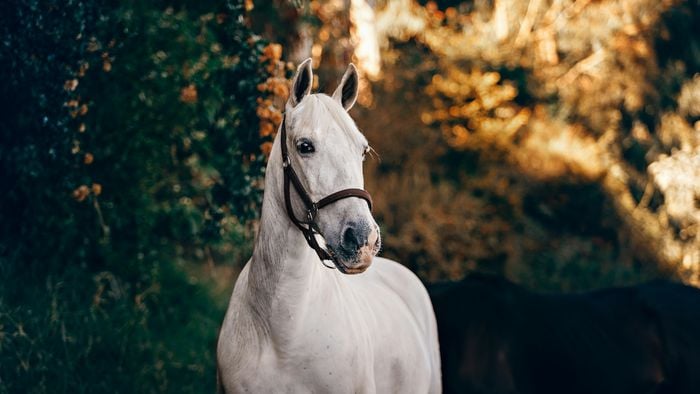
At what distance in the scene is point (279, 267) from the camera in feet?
11.1

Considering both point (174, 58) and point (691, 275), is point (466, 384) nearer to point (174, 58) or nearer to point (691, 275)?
point (174, 58)

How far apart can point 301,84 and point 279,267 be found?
0.77m

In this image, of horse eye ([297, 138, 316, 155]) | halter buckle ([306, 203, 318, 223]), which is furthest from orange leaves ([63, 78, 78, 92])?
halter buckle ([306, 203, 318, 223])

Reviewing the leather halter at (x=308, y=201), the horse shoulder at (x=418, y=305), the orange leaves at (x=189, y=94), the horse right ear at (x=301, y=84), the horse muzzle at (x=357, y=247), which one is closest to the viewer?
the horse muzzle at (x=357, y=247)

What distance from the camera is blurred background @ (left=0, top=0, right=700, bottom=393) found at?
5.81m

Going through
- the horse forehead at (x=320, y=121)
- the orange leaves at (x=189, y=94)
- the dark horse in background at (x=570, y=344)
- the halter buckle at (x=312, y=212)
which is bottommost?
the dark horse in background at (x=570, y=344)

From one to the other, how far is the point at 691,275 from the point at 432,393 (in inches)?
329

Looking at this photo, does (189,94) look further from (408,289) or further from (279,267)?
(279,267)

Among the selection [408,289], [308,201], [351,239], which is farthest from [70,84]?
[351,239]

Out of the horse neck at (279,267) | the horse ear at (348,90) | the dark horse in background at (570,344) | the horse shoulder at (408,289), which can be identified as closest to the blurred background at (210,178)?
the horse shoulder at (408,289)

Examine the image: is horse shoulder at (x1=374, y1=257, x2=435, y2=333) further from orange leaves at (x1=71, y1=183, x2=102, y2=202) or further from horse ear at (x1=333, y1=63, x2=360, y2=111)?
orange leaves at (x1=71, y1=183, x2=102, y2=202)

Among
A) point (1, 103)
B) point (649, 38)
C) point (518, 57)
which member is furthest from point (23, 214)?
point (649, 38)

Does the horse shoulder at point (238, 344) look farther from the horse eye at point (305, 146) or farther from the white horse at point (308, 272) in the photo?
the horse eye at point (305, 146)

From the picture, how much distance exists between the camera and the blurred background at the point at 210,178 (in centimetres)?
581
